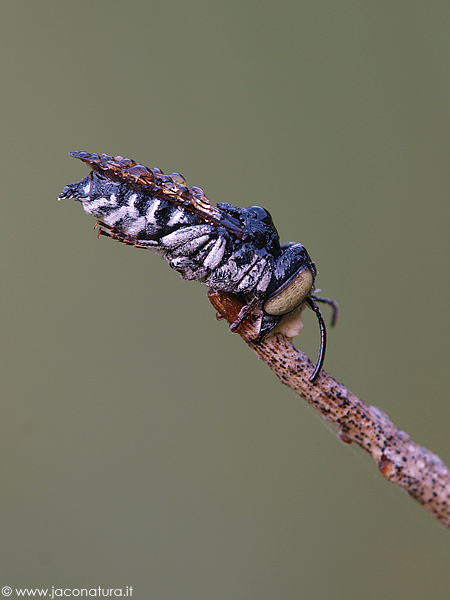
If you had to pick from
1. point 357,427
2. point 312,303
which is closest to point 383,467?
point 357,427

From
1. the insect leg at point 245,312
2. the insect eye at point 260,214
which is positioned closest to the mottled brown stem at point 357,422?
the insect leg at point 245,312

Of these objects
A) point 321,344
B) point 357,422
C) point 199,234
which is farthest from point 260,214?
point 357,422

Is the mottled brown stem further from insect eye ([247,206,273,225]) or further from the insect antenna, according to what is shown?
insect eye ([247,206,273,225])

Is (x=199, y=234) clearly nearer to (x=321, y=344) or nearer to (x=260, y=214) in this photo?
(x=260, y=214)

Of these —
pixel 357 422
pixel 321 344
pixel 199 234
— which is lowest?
pixel 357 422

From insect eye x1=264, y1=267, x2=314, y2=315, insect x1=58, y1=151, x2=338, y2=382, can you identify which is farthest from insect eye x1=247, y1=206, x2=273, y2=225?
insect eye x1=264, y1=267, x2=314, y2=315

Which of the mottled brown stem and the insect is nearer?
the insect

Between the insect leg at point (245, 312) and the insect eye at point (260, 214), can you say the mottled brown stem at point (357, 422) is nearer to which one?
the insect leg at point (245, 312)

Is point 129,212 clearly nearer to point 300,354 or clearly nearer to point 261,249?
point 261,249
